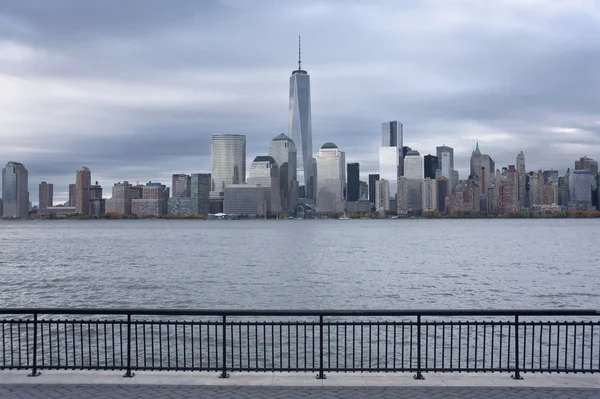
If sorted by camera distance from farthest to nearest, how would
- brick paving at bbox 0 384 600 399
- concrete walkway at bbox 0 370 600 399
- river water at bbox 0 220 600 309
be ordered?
river water at bbox 0 220 600 309 → concrete walkway at bbox 0 370 600 399 → brick paving at bbox 0 384 600 399

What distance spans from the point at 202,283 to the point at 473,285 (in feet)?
79.5

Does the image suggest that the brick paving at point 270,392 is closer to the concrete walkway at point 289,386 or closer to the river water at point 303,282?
the concrete walkway at point 289,386

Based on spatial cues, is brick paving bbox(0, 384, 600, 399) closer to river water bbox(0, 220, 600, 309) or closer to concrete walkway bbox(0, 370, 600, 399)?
concrete walkway bbox(0, 370, 600, 399)

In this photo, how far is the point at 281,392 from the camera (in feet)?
38.1

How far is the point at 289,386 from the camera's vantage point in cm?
1198

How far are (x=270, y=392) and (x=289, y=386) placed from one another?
0.50 m

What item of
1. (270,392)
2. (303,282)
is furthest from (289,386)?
(303,282)

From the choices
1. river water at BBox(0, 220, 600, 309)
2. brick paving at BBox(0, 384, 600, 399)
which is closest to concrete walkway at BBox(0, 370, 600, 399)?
brick paving at BBox(0, 384, 600, 399)

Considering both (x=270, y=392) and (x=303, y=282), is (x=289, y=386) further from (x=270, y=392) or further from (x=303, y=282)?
(x=303, y=282)

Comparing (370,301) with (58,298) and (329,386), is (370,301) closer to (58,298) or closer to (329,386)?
(58,298)

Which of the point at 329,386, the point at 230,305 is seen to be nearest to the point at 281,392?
the point at 329,386

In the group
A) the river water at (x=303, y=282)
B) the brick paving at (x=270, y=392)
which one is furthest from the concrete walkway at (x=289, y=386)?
the river water at (x=303, y=282)

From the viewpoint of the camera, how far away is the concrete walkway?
11.4 meters

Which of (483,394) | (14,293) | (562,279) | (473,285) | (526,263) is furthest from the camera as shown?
(526,263)
